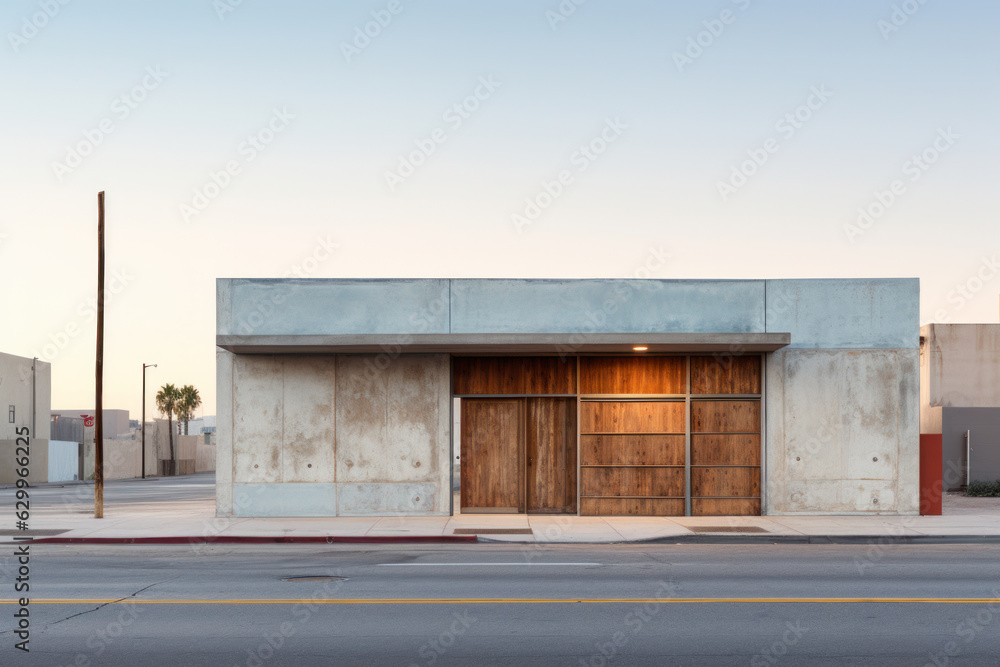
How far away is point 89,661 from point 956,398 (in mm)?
33604

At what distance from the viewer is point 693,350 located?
20562 mm

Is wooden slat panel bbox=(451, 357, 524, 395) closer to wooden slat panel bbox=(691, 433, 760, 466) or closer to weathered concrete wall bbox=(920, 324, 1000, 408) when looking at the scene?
wooden slat panel bbox=(691, 433, 760, 466)

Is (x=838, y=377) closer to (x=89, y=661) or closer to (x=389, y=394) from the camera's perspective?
(x=389, y=394)

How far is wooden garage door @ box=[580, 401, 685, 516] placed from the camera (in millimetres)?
21312

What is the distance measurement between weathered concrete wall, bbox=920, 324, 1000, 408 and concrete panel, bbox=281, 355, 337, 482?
23.6m

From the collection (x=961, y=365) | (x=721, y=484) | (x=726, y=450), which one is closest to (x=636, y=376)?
(x=726, y=450)

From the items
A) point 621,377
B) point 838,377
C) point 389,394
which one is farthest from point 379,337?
point 838,377

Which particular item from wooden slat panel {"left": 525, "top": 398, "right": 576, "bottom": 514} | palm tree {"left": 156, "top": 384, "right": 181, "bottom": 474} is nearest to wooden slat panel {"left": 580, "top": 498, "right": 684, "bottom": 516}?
wooden slat panel {"left": 525, "top": 398, "right": 576, "bottom": 514}

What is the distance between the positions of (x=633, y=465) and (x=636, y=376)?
1.99 meters

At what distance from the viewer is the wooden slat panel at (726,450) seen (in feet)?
70.0

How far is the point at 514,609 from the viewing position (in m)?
9.93

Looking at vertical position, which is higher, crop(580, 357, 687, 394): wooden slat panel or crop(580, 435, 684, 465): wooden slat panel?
crop(580, 357, 687, 394): wooden slat panel

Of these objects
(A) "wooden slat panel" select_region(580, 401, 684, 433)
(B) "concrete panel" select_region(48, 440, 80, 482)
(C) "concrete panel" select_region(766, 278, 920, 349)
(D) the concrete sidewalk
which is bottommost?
(B) "concrete panel" select_region(48, 440, 80, 482)

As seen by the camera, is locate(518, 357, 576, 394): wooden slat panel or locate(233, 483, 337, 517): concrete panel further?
locate(518, 357, 576, 394): wooden slat panel
